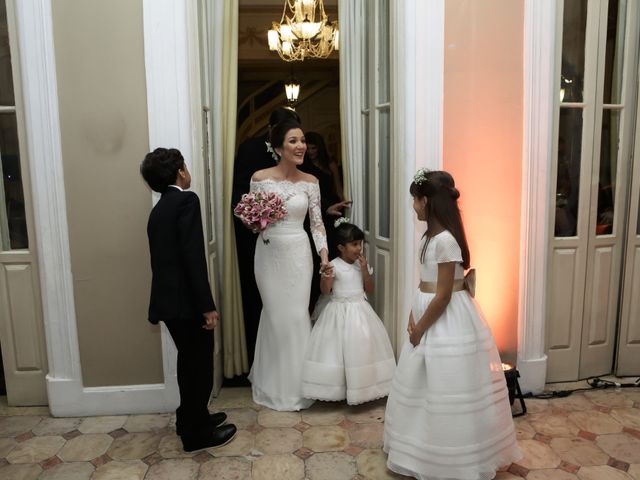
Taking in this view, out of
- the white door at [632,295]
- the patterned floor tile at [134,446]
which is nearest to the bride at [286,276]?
the patterned floor tile at [134,446]

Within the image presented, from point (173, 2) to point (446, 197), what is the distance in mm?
2039

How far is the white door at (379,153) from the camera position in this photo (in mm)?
3717

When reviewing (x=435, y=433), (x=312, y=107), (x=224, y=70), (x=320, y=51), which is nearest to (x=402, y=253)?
(x=435, y=433)

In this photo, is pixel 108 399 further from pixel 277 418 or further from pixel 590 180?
pixel 590 180

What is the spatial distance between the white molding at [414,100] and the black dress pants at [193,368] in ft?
4.53

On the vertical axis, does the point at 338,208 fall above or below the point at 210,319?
above

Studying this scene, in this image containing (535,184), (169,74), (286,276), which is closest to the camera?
(169,74)

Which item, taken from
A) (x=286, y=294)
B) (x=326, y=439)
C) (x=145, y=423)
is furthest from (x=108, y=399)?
(x=326, y=439)

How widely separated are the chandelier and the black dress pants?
3.49 metres

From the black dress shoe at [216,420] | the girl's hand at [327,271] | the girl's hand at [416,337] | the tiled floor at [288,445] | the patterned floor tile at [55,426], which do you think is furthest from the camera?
the girl's hand at [327,271]

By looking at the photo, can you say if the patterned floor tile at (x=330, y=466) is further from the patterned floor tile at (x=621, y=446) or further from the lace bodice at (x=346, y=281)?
the patterned floor tile at (x=621, y=446)

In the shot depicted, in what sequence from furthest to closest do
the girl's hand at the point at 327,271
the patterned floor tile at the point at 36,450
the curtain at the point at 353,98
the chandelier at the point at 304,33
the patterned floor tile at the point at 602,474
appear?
the chandelier at the point at 304,33 → the curtain at the point at 353,98 → the girl's hand at the point at 327,271 → the patterned floor tile at the point at 36,450 → the patterned floor tile at the point at 602,474

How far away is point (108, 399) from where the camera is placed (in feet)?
11.7

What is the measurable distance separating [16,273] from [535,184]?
137 inches
